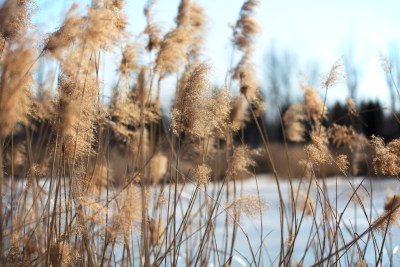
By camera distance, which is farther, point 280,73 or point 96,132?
point 280,73

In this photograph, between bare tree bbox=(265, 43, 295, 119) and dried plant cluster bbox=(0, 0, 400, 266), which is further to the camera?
bare tree bbox=(265, 43, 295, 119)

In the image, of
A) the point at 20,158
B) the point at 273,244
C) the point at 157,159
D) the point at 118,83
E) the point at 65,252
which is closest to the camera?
the point at 65,252

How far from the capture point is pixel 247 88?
266cm

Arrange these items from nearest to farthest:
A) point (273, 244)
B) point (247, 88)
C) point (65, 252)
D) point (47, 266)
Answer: point (47, 266) < point (65, 252) < point (247, 88) < point (273, 244)

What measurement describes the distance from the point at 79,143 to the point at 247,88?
144 centimetres

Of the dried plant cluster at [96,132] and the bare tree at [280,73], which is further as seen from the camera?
the bare tree at [280,73]

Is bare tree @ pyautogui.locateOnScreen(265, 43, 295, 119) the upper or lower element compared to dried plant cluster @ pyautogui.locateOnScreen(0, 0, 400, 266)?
upper

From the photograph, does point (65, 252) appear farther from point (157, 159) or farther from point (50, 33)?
point (157, 159)

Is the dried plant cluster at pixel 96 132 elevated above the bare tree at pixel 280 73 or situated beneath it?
situated beneath

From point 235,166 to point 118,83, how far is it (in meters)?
0.93

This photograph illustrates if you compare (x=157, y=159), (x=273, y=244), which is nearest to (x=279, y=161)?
(x=273, y=244)

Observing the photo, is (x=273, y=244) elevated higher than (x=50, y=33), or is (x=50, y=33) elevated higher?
(x=50, y=33)

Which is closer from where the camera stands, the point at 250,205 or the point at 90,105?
the point at 90,105

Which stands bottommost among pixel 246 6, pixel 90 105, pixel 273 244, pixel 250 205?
pixel 273 244
